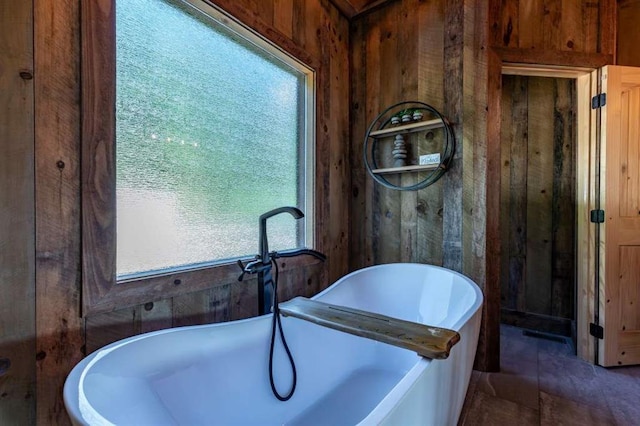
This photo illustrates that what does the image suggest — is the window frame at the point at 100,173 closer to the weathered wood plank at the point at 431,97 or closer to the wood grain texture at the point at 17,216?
the wood grain texture at the point at 17,216

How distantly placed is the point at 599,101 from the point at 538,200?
95cm

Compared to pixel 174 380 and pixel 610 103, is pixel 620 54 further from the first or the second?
pixel 174 380

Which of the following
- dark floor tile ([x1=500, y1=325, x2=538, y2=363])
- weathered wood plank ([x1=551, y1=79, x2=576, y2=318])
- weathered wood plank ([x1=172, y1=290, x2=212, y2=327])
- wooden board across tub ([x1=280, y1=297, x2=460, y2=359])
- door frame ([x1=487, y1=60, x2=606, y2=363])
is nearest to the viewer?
wooden board across tub ([x1=280, y1=297, x2=460, y2=359])

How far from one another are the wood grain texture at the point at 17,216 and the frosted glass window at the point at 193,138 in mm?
261

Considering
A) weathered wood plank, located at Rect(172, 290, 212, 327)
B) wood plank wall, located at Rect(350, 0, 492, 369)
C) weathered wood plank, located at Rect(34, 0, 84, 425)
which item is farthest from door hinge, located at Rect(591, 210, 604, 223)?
weathered wood plank, located at Rect(34, 0, 84, 425)

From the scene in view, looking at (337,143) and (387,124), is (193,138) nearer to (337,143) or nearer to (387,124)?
(337,143)

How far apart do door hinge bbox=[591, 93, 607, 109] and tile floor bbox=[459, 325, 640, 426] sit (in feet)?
5.90

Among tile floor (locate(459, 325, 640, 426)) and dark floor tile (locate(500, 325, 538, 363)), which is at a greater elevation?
tile floor (locate(459, 325, 640, 426))

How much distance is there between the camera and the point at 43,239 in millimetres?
913

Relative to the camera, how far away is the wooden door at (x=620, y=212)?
6.61 ft

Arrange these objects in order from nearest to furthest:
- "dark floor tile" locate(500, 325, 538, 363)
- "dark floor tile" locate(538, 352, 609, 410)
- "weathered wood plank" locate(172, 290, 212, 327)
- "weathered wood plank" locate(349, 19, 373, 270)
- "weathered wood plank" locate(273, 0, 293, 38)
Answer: "weathered wood plank" locate(172, 290, 212, 327) → "dark floor tile" locate(538, 352, 609, 410) → "weathered wood plank" locate(273, 0, 293, 38) → "dark floor tile" locate(500, 325, 538, 363) → "weathered wood plank" locate(349, 19, 373, 270)

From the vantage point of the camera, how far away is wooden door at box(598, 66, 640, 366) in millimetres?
2016

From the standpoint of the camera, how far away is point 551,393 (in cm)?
175

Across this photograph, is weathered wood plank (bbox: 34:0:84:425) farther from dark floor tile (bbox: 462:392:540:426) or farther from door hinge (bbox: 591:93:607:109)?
door hinge (bbox: 591:93:607:109)
